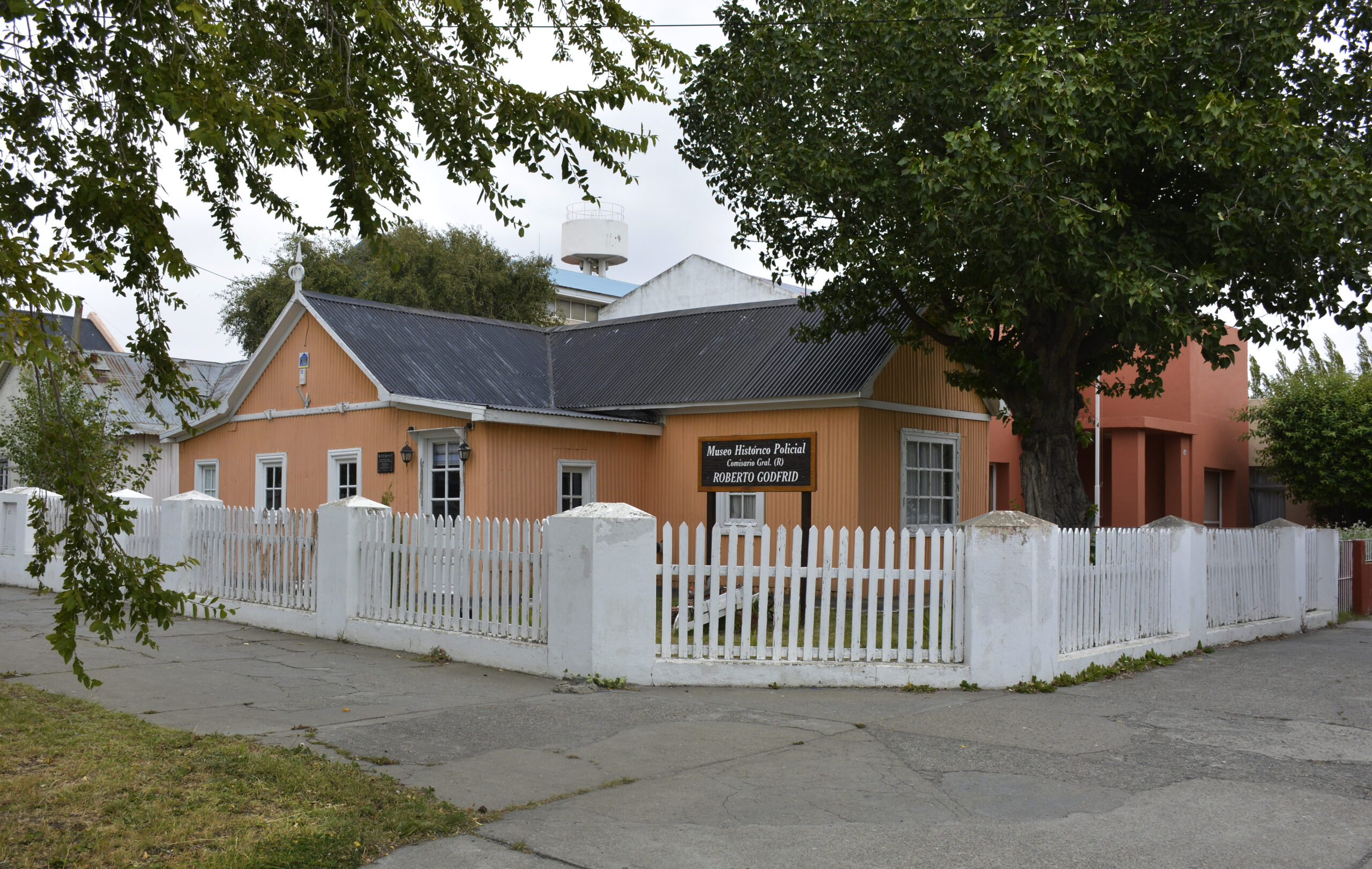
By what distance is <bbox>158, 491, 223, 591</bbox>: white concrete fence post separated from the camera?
14359 millimetres

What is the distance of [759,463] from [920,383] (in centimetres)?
562

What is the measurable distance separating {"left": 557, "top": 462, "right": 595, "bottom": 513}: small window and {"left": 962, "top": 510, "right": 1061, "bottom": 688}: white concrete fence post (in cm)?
817

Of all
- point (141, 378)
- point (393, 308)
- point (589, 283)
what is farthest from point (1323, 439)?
point (589, 283)

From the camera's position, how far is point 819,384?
51.5 ft

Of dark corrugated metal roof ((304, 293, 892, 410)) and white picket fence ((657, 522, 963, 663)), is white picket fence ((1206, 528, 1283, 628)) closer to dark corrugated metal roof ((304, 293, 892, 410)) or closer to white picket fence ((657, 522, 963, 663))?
white picket fence ((657, 522, 963, 663))

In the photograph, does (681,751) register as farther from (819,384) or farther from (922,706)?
(819,384)

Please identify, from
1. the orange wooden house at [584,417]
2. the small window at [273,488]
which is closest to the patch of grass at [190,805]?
the orange wooden house at [584,417]

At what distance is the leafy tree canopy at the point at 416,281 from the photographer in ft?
107

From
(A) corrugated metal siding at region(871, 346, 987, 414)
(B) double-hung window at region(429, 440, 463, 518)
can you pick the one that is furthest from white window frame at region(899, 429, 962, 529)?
(B) double-hung window at region(429, 440, 463, 518)

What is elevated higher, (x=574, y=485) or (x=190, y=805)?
(x=574, y=485)

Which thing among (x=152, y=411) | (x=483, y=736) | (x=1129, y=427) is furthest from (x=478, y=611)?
(x=1129, y=427)

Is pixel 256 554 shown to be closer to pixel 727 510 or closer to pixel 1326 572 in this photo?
pixel 727 510

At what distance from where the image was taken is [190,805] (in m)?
5.51

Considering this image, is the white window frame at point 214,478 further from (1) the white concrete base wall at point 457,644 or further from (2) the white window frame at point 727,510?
(1) the white concrete base wall at point 457,644
